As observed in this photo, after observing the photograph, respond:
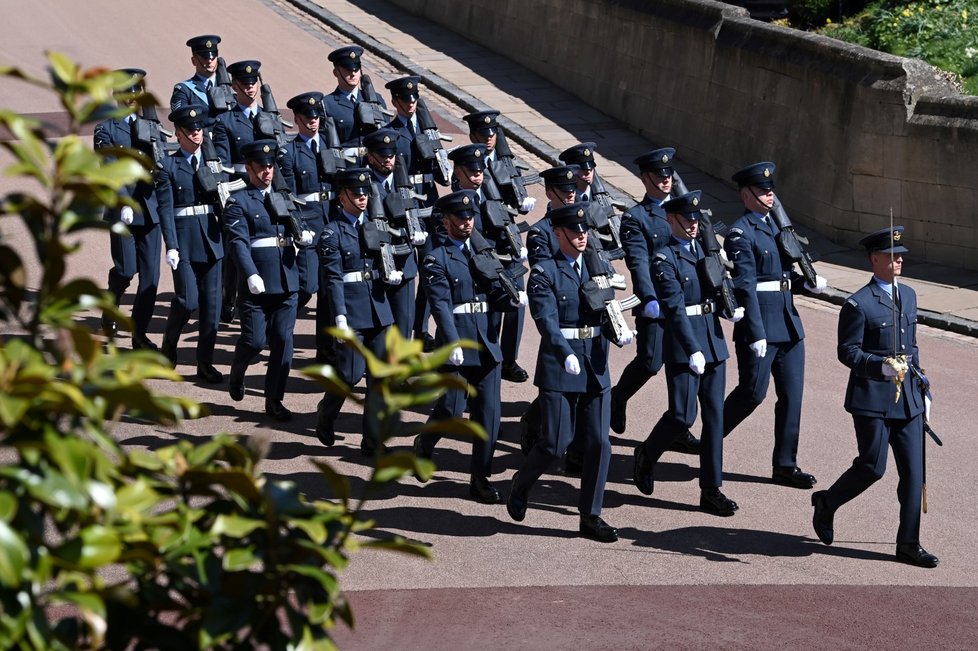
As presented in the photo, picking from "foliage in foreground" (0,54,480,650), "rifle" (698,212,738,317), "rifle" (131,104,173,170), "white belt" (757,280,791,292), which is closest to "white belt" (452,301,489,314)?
"rifle" (698,212,738,317)

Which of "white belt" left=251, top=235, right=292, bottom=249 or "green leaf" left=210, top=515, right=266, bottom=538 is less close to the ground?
"green leaf" left=210, top=515, right=266, bottom=538

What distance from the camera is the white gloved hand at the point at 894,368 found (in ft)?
25.0

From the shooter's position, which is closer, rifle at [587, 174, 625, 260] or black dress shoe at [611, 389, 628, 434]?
black dress shoe at [611, 389, 628, 434]

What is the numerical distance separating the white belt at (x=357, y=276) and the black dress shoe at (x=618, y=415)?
1803 mm

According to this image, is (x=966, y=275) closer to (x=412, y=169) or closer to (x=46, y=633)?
(x=412, y=169)

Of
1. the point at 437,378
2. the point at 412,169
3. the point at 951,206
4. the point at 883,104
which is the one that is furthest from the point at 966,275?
the point at 437,378

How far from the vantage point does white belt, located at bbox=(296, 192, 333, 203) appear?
11008 mm

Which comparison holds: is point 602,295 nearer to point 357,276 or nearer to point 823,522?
point 823,522

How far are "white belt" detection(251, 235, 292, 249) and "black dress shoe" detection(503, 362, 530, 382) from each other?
72.6 inches

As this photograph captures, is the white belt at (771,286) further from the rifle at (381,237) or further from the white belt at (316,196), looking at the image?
the white belt at (316,196)

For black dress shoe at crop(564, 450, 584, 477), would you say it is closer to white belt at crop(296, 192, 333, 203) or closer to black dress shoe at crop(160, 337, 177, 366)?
black dress shoe at crop(160, 337, 177, 366)

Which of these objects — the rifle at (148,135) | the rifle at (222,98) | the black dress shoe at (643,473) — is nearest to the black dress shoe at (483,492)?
the black dress shoe at (643,473)

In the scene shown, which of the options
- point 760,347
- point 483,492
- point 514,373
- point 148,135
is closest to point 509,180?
point 514,373

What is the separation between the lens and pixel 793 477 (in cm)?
880
